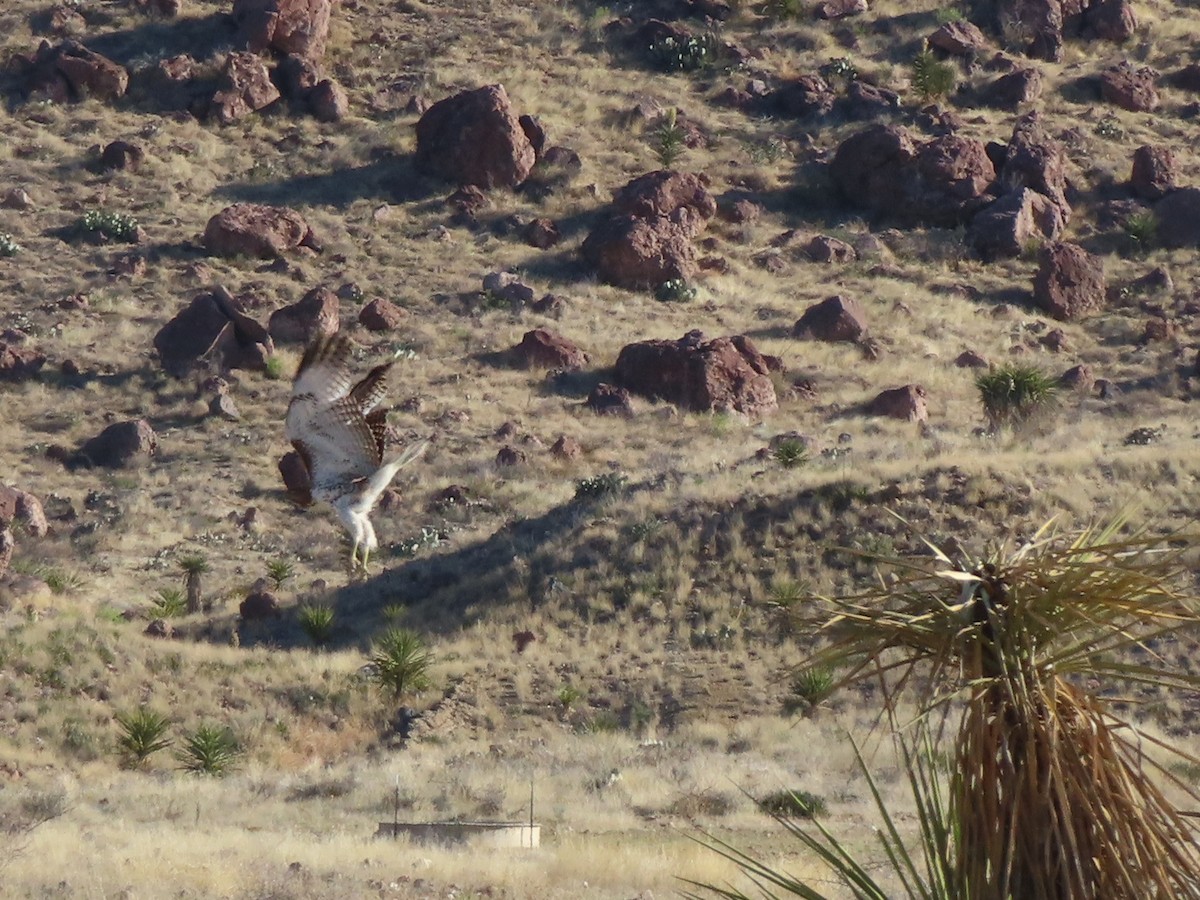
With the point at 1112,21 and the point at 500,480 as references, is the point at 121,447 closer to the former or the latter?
the point at 500,480

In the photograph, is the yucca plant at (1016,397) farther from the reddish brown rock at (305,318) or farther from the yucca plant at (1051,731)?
the yucca plant at (1051,731)

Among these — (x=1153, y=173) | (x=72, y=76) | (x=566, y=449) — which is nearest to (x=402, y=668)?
(x=566, y=449)

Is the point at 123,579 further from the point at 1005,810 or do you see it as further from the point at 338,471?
the point at 1005,810

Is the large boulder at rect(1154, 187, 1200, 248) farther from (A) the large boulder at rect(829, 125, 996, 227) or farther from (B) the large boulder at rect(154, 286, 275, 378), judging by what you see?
(B) the large boulder at rect(154, 286, 275, 378)

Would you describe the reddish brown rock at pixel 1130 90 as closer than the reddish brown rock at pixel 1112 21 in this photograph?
Yes

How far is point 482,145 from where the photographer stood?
44969 mm

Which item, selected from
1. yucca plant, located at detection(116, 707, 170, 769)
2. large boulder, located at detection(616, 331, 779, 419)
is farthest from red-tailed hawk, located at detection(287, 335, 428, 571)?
large boulder, located at detection(616, 331, 779, 419)

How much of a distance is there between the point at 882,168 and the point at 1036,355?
30.7ft

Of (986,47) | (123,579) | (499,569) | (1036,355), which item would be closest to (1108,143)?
(986,47)

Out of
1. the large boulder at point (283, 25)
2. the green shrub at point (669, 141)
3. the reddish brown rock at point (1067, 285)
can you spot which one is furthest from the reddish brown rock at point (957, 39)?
the large boulder at point (283, 25)

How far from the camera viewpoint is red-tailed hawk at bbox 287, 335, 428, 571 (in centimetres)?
1059

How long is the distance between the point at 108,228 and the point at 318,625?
18956 mm

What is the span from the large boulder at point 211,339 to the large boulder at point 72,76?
14.3 m

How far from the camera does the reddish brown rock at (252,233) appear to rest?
133ft
